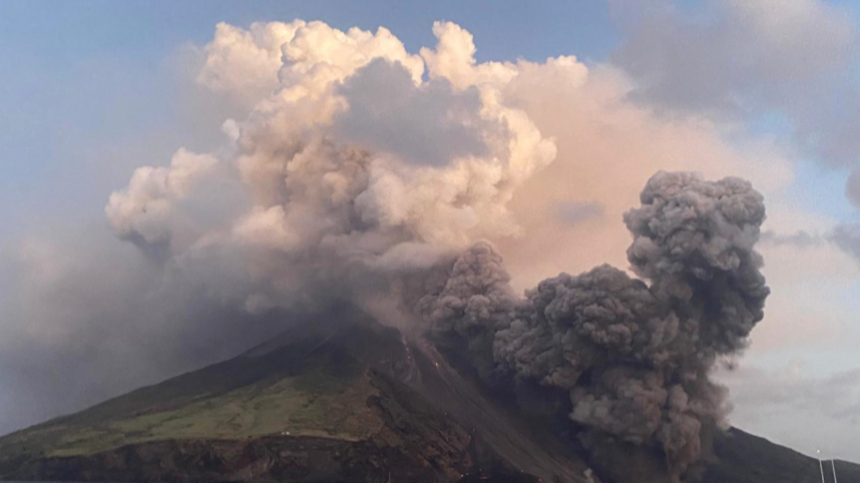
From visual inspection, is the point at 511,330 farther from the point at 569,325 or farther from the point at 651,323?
the point at 651,323

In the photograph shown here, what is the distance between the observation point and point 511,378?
131m

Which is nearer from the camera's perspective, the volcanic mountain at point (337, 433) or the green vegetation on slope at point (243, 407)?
the volcanic mountain at point (337, 433)

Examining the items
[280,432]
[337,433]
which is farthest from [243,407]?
[337,433]

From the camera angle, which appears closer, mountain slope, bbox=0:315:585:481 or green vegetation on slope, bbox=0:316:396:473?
mountain slope, bbox=0:315:585:481

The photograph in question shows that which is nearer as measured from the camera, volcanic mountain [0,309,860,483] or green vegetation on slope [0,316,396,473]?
volcanic mountain [0,309,860,483]

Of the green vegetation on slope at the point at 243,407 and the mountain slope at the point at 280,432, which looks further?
the green vegetation on slope at the point at 243,407

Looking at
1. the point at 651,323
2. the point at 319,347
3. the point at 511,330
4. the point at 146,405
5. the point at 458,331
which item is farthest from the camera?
the point at 319,347

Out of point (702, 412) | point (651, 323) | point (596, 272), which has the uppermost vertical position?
point (596, 272)

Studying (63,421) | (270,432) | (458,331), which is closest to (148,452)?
(270,432)

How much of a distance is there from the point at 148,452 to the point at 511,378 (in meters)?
58.5

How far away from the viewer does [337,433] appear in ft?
403

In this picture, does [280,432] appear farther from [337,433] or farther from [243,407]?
[243,407]

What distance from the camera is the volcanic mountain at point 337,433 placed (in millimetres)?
116750

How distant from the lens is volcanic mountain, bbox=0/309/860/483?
11675 centimetres
